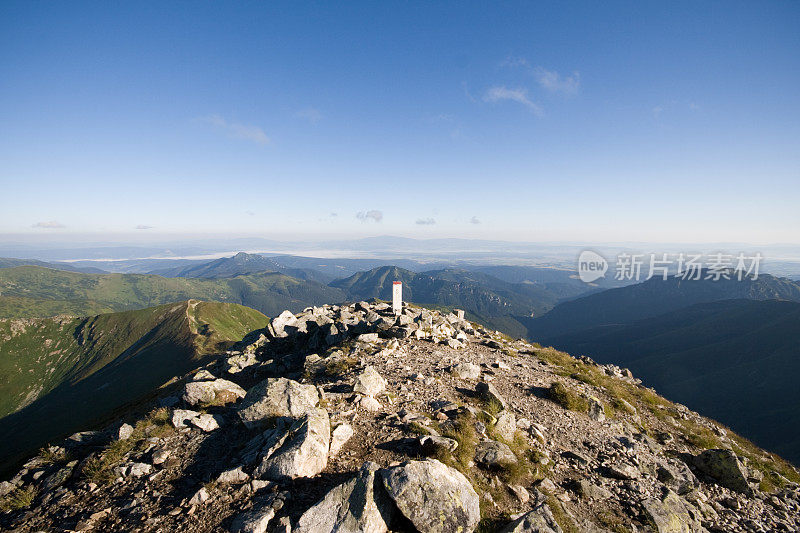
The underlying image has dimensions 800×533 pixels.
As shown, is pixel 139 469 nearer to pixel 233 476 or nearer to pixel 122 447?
pixel 122 447

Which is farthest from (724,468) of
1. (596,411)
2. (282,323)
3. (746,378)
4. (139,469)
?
(746,378)

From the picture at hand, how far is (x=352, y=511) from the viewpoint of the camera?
23.9 feet

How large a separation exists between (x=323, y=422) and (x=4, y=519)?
950cm

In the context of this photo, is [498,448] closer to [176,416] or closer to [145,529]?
[145,529]

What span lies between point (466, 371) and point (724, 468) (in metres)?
11.3

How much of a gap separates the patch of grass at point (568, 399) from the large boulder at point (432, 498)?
10933mm

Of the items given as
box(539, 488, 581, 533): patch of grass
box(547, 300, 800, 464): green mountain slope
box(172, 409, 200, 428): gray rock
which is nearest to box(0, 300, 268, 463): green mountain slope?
box(172, 409, 200, 428): gray rock

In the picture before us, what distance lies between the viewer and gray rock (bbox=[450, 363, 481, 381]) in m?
18.0

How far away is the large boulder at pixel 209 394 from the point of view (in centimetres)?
1496

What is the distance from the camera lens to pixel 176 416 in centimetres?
1280

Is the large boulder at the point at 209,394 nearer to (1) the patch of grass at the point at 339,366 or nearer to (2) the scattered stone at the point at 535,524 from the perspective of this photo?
(1) the patch of grass at the point at 339,366

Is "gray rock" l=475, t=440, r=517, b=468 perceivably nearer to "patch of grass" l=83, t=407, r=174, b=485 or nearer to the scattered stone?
the scattered stone

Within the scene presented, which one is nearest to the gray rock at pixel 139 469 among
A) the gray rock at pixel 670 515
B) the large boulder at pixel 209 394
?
the large boulder at pixel 209 394

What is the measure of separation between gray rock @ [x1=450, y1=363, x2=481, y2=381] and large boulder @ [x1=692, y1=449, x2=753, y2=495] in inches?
398
